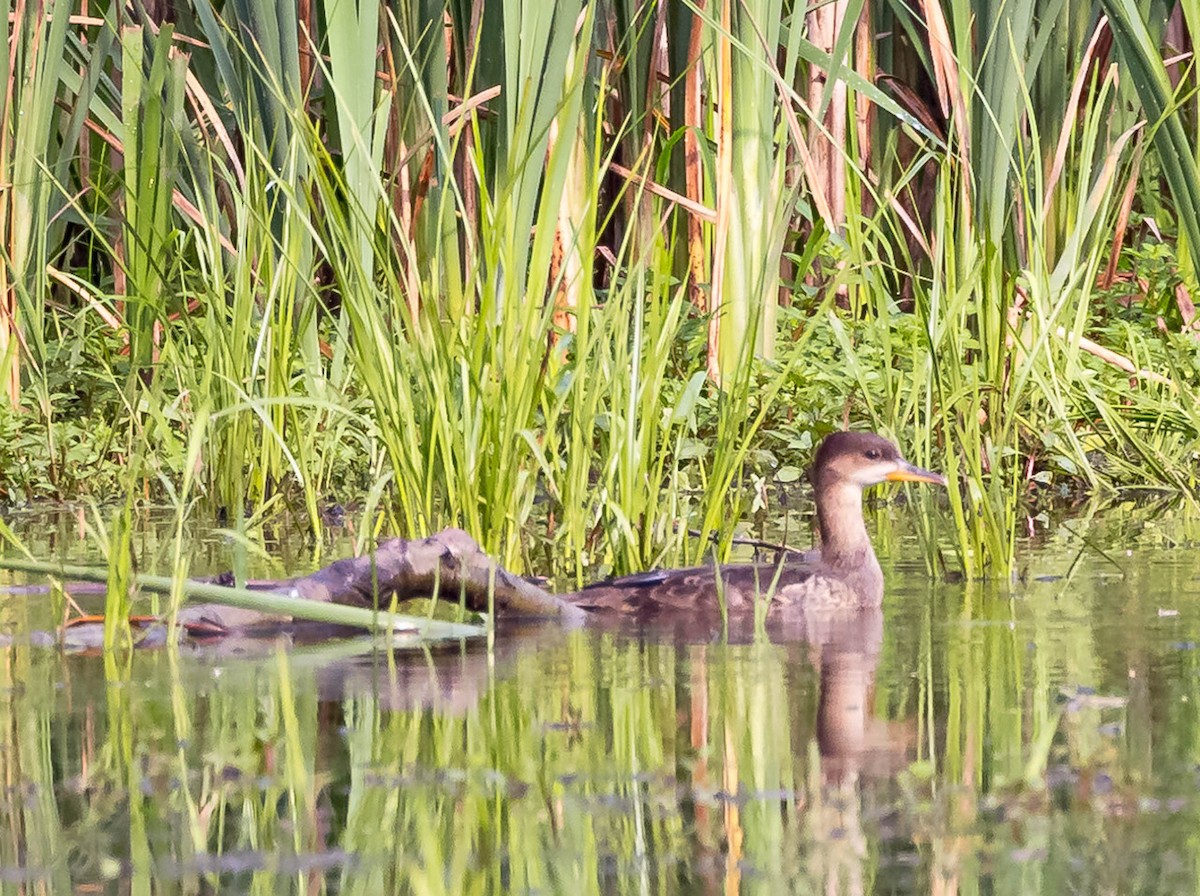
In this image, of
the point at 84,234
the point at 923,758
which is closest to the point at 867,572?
the point at 923,758

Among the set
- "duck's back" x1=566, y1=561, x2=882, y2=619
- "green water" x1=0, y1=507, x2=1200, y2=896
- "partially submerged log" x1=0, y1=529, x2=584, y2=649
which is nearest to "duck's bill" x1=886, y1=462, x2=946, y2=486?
"duck's back" x1=566, y1=561, x2=882, y2=619

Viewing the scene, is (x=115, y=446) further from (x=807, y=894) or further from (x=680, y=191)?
(x=807, y=894)

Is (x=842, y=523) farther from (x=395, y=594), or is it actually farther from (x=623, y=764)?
(x=623, y=764)

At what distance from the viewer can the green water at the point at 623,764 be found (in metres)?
2.44

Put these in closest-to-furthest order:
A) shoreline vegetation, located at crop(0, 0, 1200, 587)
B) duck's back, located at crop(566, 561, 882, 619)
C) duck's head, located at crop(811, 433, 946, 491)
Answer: duck's back, located at crop(566, 561, 882, 619) → shoreline vegetation, located at crop(0, 0, 1200, 587) → duck's head, located at crop(811, 433, 946, 491)

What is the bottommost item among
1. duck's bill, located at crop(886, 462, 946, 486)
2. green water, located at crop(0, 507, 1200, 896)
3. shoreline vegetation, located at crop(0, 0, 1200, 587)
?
green water, located at crop(0, 507, 1200, 896)

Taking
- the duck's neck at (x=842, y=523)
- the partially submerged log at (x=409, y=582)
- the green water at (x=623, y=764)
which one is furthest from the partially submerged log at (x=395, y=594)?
the duck's neck at (x=842, y=523)

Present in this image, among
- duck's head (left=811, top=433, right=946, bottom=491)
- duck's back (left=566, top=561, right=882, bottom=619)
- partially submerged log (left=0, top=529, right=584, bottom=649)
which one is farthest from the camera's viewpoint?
duck's head (left=811, top=433, right=946, bottom=491)

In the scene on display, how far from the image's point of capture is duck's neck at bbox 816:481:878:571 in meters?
5.03

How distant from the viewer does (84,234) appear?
9.52 metres

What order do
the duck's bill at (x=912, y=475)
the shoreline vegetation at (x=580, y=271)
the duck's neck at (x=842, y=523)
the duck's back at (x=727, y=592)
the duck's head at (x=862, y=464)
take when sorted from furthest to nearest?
the duck's head at (x=862, y=464), the duck's bill at (x=912, y=475), the duck's neck at (x=842, y=523), the shoreline vegetation at (x=580, y=271), the duck's back at (x=727, y=592)

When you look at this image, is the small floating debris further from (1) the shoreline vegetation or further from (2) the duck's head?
(2) the duck's head

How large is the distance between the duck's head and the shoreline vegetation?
0.31 feet

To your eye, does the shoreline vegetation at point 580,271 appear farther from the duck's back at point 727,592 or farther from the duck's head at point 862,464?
the duck's back at point 727,592
